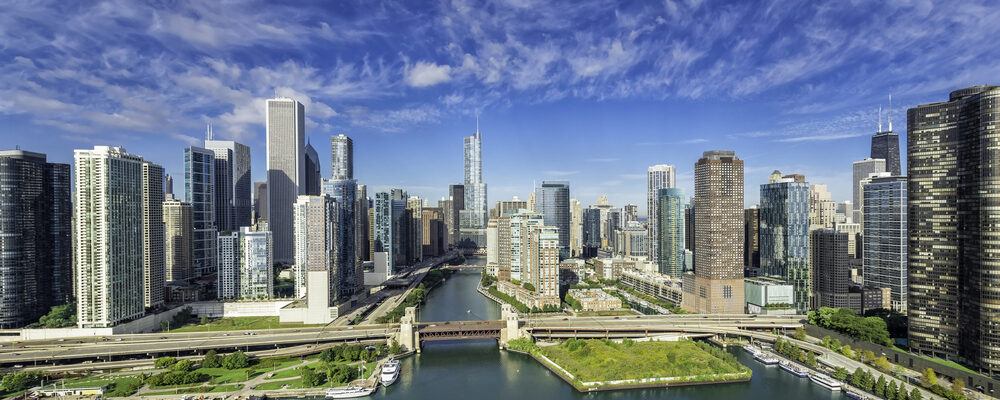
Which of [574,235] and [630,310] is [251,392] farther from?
[574,235]

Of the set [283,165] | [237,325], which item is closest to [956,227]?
[237,325]

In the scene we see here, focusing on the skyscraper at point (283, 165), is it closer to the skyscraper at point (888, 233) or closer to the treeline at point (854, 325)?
the treeline at point (854, 325)

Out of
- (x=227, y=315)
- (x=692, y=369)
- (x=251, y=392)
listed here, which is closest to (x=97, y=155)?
(x=227, y=315)

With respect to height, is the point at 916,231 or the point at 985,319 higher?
the point at 916,231

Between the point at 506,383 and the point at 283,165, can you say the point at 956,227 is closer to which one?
the point at 506,383

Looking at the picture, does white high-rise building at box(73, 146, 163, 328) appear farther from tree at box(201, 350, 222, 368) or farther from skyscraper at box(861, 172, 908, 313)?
skyscraper at box(861, 172, 908, 313)

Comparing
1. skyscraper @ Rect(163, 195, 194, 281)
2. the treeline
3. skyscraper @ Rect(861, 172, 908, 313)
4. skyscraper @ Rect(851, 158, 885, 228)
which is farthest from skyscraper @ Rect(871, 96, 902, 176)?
skyscraper @ Rect(163, 195, 194, 281)
